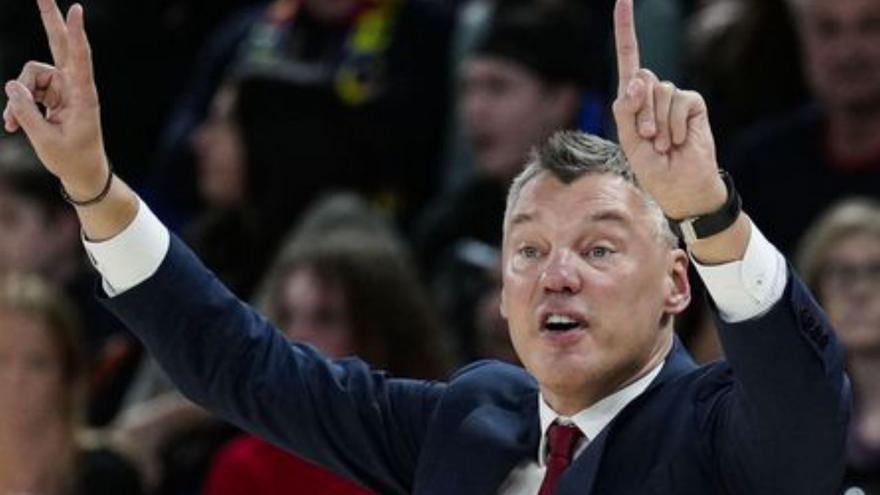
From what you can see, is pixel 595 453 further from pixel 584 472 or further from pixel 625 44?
pixel 625 44

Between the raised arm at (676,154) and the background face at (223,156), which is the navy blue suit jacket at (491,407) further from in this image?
the background face at (223,156)

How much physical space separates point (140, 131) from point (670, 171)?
4849mm

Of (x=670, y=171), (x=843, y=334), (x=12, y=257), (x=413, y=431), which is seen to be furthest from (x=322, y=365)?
(x=12, y=257)

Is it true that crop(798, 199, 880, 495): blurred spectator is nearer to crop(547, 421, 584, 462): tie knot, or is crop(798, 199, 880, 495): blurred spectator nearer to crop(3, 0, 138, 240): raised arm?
crop(547, 421, 584, 462): tie knot

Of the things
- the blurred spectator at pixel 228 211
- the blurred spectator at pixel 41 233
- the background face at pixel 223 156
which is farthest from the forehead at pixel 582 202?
the blurred spectator at pixel 41 233

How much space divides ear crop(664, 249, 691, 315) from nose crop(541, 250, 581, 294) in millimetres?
159

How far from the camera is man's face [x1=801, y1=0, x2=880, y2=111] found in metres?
5.80

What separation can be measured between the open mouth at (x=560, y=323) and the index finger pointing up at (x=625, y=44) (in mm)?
342

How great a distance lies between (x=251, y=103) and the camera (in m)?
6.67

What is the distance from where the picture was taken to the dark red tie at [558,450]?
3.35 m

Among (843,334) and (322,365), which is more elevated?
(322,365)

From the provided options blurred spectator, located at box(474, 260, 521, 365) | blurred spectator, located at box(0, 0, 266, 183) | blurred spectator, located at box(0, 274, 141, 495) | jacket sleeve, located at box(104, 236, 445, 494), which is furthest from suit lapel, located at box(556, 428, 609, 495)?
blurred spectator, located at box(0, 0, 266, 183)

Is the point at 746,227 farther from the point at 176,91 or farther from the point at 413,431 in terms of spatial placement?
the point at 176,91

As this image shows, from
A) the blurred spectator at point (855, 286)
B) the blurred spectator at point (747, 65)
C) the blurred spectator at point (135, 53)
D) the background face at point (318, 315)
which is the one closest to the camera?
the blurred spectator at point (855, 286)
